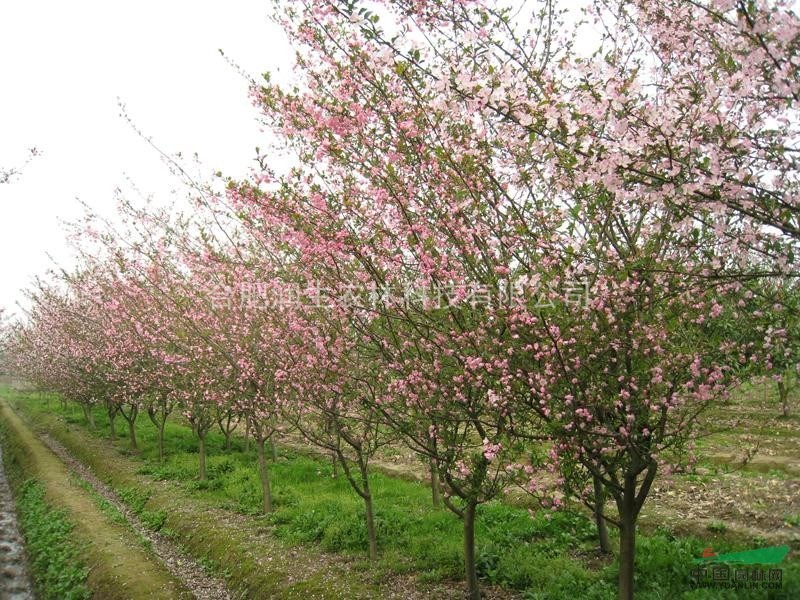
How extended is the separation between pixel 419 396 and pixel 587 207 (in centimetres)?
281

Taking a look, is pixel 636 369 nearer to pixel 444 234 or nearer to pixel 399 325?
pixel 444 234

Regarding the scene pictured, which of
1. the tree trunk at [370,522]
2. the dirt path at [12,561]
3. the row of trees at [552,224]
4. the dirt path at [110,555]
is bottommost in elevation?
the dirt path at [12,561]

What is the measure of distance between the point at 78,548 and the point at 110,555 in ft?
4.50

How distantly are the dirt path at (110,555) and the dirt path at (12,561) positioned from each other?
1.25 meters

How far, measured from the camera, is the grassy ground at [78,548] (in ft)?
33.8

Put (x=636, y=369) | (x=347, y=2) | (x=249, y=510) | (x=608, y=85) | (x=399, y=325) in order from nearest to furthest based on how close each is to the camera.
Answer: (x=608, y=85), (x=347, y=2), (x=636, y=369), (x=399, y=325), (x=249, y=510)

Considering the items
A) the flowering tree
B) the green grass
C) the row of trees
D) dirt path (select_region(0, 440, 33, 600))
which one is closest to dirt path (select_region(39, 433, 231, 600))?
the green grass

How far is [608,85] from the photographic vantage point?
3803 millimetres

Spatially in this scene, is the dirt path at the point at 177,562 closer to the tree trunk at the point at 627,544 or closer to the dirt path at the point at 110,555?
the dirt path at the point at 110,555

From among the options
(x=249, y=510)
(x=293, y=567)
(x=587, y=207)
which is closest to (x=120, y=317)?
(x=249, y=510)

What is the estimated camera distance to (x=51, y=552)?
1272cm

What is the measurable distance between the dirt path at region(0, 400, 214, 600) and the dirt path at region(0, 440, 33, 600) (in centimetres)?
125

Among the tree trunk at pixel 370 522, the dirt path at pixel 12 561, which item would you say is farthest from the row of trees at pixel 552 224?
the dirt path at pixel 12 561

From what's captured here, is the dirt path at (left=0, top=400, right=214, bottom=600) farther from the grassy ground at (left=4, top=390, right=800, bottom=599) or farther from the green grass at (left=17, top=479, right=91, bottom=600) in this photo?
the grassy ground at (left=4, top=390, right=800, bottom=599)
